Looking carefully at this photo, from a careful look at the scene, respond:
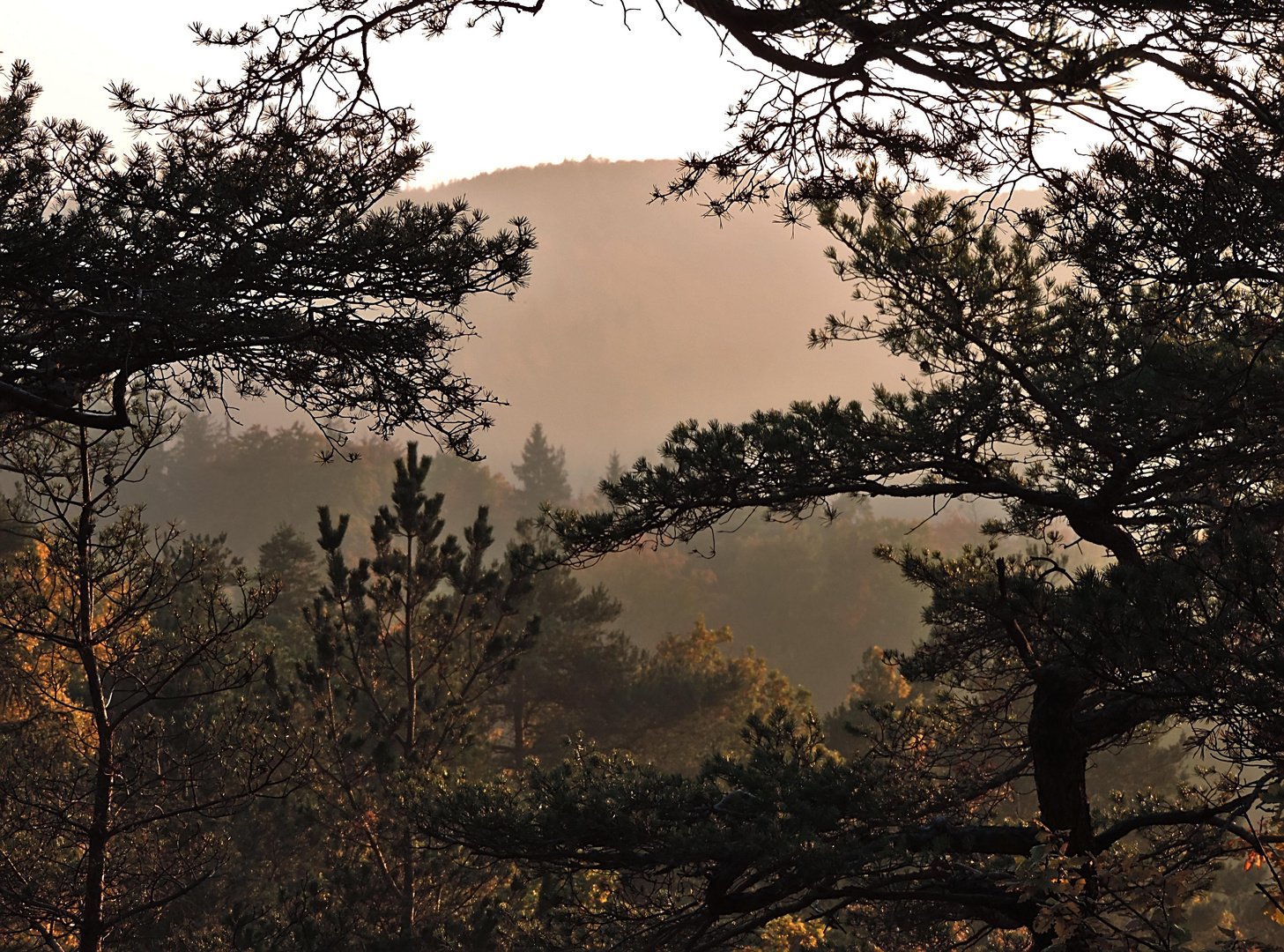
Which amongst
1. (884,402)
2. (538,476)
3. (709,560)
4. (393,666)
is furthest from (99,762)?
(538,476)

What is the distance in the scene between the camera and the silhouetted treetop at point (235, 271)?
14.1 ft

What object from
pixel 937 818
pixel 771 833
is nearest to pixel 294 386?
pixel 771 833

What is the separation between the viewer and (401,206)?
5188 mm

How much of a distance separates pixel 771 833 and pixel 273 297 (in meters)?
3.78

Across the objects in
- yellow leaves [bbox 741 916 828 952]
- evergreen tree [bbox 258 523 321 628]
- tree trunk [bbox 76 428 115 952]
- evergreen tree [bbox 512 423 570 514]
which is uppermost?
evergreen tree [bbox 512 423 570 514]

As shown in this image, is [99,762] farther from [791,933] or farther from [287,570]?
[287,570]

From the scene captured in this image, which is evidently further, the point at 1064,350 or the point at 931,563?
the point at 931,563

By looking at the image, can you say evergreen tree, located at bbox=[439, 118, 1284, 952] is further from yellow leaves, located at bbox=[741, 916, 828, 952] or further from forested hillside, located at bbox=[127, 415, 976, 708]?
forested hillside, located at bbox=[127, 415, 976, 708]

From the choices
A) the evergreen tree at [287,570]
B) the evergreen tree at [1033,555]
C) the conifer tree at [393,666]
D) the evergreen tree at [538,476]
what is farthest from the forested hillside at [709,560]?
the evergreen tree at [1033,555]

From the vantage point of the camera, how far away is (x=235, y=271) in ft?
14.8

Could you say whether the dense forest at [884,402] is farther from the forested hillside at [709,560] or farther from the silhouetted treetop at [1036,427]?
the forested hillside at [709,560]

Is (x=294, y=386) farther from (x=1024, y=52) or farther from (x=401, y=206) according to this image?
(x=1024, y=52)

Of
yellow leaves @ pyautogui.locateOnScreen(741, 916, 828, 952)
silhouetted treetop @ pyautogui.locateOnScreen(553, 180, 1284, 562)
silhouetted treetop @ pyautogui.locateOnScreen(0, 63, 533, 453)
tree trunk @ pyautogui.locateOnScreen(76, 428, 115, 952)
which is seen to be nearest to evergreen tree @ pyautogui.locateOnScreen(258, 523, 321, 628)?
yellow leaves @ pyautogui.locateOnScreen(741, 916, 828, 952)

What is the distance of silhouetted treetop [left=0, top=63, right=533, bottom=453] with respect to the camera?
4285mm
